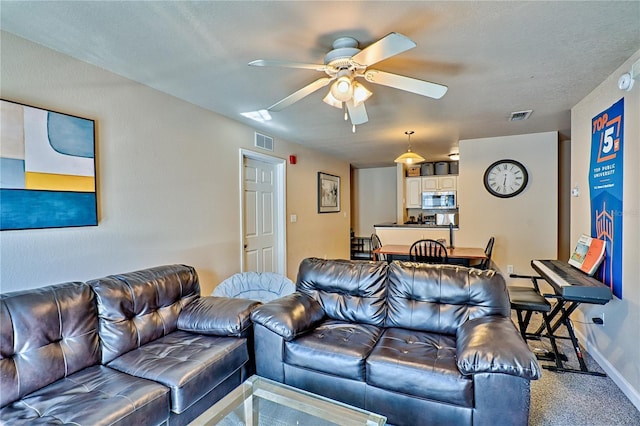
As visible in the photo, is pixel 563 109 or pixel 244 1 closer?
pixel 244 1

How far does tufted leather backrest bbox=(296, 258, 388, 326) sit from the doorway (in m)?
1.42

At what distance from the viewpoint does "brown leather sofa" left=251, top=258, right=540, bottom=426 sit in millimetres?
1612

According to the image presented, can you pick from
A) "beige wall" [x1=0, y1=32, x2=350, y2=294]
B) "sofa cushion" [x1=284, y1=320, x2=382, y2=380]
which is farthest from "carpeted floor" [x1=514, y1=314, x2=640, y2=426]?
"beige wall" [x1=0, y1=32, x2=350, y2=294]

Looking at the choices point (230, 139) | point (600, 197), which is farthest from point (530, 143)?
point (230, 139)

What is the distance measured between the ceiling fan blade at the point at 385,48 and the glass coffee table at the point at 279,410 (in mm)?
1781

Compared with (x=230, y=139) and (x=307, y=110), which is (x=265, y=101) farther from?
(x=230, y=139)

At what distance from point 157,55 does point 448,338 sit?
2.75 m

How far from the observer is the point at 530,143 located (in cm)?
443

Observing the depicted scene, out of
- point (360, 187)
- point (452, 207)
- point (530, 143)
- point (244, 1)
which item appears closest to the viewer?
point (244, 1)

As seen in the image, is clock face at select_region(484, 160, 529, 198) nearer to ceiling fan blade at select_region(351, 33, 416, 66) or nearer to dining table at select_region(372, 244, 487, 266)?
dining table at select_region(372, 244, 487, 266)

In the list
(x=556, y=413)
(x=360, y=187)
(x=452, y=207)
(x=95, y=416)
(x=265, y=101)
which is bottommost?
(x=556, y=413)

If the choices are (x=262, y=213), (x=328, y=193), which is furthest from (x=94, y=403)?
(x=328, y=193)

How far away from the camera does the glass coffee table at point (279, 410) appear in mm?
1489

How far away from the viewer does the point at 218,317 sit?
224cm
